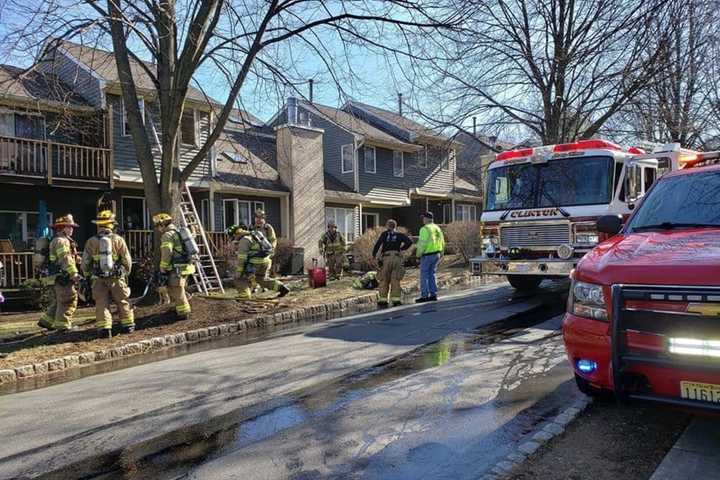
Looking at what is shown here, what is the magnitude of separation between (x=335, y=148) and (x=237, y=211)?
8250 millimetres

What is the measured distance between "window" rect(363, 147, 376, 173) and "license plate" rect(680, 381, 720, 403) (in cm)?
2449

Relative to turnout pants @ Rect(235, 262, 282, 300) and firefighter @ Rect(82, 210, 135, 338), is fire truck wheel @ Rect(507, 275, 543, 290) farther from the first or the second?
firefighter @ Rect(82, 210, 135, 338)

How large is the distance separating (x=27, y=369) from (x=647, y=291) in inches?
277

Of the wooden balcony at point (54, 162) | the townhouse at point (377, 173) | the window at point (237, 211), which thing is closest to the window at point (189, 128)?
the window at point (237, 211)

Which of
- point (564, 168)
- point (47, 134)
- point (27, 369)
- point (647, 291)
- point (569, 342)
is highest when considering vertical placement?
point (47, 134)

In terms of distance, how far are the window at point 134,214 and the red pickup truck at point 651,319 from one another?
1705 cm

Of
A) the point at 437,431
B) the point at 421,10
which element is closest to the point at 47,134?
the point at 421,10

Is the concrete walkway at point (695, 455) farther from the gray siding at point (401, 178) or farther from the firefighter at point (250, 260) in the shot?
the gray siding at point (401, 178)

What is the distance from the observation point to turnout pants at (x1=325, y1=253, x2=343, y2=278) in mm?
16422

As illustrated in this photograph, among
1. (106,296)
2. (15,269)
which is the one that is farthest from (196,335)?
(15,269)

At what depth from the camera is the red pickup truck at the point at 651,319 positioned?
3338 mm

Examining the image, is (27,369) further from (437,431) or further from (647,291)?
(647,291)

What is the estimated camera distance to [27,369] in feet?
23.4

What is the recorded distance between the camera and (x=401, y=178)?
29.4 metres
